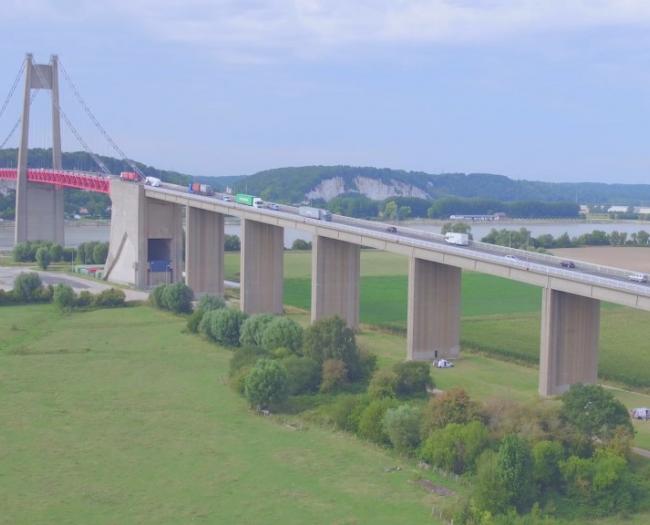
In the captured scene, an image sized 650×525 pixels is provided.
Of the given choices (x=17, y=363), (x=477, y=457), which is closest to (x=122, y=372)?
(x=17, y=363)

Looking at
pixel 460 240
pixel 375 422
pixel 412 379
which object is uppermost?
pixel 460 240

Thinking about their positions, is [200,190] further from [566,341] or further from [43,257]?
[566,341]

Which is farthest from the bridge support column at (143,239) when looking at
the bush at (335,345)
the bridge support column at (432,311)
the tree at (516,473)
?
the tree at (516,473)

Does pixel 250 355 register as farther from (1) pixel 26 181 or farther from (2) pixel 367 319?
(1) pixel 26 181

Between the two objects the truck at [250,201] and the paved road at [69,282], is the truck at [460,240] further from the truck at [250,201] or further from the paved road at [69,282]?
the paved road at [69,282]

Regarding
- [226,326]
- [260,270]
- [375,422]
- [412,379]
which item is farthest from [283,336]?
[260,270]
